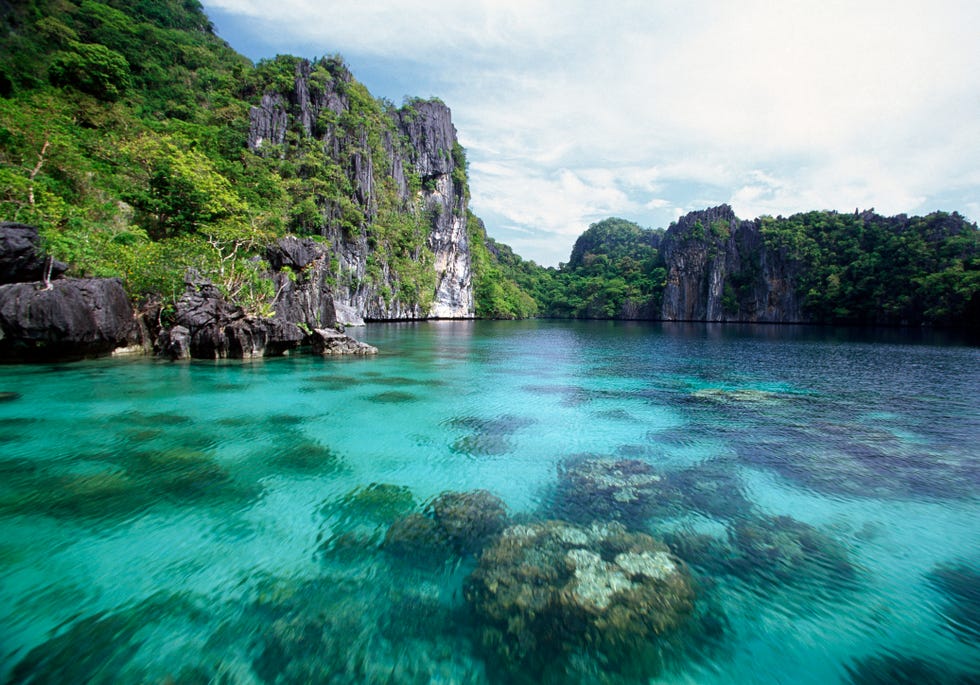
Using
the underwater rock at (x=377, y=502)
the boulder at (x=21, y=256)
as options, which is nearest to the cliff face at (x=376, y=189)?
the boulder at (x=21, y=256)

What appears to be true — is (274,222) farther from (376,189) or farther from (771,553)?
(771,553)

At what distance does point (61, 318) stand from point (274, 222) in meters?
14.7

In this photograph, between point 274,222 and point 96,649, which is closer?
point 96,649

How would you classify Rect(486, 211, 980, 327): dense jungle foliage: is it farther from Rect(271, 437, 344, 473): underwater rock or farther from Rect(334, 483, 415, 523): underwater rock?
Rect(271, 437, 344, 473): underwater rock

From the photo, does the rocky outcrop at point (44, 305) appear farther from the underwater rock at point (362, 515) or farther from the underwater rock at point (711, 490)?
the underwater rock at point (711, 490)

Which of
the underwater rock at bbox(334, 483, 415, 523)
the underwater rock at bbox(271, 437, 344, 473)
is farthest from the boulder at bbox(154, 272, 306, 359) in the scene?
the underwater rock at bbox(334, 483, 415, 523)

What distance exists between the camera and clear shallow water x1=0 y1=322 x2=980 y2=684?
2887mm

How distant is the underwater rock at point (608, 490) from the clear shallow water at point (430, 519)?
5 centimetres

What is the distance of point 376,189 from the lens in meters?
50.1

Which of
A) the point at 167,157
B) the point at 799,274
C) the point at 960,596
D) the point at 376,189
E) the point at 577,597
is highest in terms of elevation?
the point at 376,189

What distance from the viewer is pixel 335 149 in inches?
1633

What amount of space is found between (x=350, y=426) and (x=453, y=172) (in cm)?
7153

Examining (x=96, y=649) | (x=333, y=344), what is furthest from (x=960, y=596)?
(x=333, y=344)

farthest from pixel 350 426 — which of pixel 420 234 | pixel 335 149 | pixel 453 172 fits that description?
pixel 453 172
